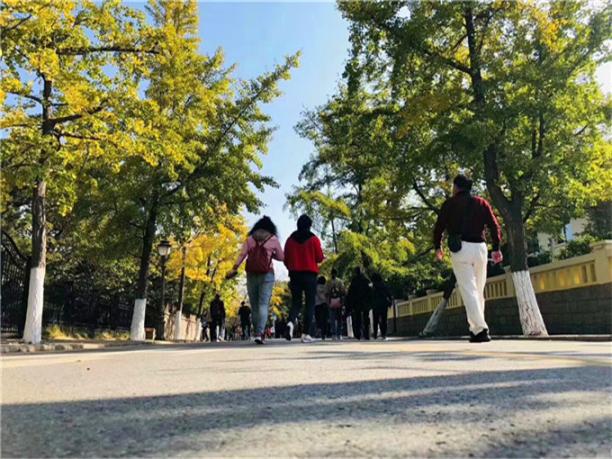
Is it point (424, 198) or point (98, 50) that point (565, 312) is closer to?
point (424, 198)

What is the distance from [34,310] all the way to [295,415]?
12.9m

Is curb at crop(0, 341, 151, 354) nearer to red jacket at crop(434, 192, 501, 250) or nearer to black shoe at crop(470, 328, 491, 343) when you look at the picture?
black shoe at crop(470, 328, 491, 343)

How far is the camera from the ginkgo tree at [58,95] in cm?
1226

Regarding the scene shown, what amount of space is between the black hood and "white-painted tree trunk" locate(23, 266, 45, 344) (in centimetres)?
683

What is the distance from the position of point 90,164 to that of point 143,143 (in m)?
2.08

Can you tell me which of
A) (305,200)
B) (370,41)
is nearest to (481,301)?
(370,41)

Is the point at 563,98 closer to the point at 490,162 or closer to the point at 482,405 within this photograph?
the point at 490,162

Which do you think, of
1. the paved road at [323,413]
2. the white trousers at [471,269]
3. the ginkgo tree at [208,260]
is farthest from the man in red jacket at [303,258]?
the ginkgo tree at [208,260]

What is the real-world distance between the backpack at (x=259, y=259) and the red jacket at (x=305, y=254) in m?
0.76

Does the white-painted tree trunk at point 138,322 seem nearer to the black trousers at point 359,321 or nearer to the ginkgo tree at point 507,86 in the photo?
the black trousers at point 359,321

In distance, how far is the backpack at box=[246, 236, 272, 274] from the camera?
10.5m

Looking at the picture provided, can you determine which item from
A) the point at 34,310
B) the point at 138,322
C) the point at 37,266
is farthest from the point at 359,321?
the point at 37,266

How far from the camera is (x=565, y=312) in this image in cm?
1467

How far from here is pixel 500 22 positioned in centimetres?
1528
